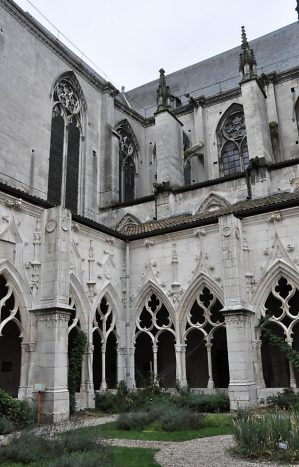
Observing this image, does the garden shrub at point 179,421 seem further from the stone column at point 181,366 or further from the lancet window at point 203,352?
the lancet window at point 203,352

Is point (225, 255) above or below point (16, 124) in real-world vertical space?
below

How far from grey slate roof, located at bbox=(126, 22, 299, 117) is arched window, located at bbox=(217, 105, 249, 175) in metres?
3.17

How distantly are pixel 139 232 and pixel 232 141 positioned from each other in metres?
11.3

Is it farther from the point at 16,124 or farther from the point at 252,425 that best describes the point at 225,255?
the point at 16,124

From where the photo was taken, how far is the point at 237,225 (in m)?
11.7

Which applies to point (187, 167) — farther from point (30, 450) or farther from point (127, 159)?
Answer: point (30, 450)

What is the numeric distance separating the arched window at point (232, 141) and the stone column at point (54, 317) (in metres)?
13.7

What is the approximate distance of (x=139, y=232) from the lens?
1391 centimetres

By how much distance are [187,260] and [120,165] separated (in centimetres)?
1214

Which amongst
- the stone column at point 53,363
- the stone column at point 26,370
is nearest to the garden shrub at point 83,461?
the stone column at point 53,363

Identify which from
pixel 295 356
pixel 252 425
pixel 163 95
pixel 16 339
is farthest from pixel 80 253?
pixel 163 95

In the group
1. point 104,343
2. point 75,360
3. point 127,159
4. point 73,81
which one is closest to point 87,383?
point 75,360

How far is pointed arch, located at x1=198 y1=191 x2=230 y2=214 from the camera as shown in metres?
17.4

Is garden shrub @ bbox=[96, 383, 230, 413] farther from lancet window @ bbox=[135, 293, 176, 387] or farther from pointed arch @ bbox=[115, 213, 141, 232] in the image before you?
pointed arch @ bbox=[115, 213, 141, 232]
